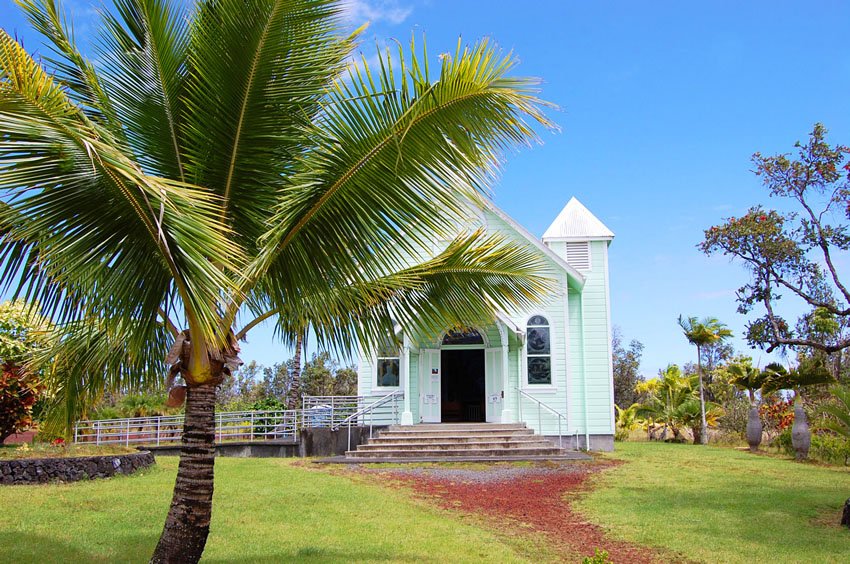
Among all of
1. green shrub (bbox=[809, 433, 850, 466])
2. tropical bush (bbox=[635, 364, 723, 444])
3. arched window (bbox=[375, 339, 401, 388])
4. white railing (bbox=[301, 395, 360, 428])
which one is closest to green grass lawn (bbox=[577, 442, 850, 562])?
green shrub (bbox=[809, 433, 850, 466])

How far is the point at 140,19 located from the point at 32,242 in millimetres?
2023

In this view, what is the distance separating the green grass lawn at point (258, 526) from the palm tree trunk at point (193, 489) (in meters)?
1.82

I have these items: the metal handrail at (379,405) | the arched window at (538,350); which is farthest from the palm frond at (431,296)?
the arched window at (538,350)

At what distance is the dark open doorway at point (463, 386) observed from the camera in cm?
2248

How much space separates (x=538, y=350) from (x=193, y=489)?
14.8 metres

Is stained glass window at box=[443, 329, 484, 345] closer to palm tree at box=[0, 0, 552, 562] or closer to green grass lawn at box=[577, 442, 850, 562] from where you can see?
green grass lawn at box=[577, 442, 850, 562]

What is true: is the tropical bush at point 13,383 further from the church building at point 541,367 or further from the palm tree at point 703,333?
the palm tree at point 703,333

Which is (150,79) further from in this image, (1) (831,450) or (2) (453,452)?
(1) (831,450)

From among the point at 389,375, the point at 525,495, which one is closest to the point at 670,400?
the point at 389,375

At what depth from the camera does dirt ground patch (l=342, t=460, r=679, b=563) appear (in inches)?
323

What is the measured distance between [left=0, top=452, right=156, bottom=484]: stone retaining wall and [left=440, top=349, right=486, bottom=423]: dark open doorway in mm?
10985

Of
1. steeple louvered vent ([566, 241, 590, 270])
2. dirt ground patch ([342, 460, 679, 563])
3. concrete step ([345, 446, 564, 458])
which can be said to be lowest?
dirt ground patch ([342, 460, 679, 563])

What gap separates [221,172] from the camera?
570 cm

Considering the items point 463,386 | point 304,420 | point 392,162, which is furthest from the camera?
point 463,386
